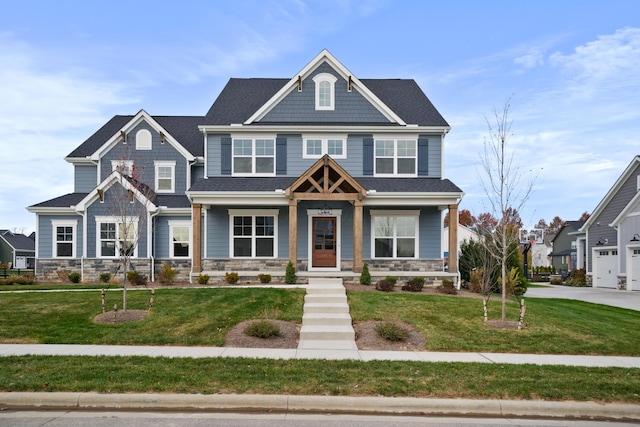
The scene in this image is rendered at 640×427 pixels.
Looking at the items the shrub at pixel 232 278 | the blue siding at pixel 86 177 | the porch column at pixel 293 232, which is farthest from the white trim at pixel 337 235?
the blue siding at pixel 86 177

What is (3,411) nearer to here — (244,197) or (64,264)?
(244,197)

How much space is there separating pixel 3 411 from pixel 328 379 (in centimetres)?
493

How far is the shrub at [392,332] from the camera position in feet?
36.2

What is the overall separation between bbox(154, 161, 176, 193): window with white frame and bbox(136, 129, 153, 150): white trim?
3.76 feet

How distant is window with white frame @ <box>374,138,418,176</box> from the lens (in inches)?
813

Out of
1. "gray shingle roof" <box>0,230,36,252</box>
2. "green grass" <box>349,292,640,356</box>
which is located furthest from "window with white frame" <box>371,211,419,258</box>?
"gray shingle roof" <box>0,230,36,252</box>

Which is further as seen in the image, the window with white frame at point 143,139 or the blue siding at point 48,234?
the window with white frame at point 143,139

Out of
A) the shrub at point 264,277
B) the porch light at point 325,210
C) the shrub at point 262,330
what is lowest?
the shrub at point 262,330

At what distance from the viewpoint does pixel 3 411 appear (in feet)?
23.0

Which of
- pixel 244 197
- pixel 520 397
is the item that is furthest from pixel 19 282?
pixel 520 397

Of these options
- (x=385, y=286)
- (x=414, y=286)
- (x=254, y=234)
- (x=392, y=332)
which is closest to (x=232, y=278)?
(x=254, y=234)

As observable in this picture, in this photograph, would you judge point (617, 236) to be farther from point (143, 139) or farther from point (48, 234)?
point (48, 234)

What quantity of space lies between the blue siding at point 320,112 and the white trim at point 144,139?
6543mm

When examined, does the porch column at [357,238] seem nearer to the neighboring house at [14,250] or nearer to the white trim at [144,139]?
the white trim at [144,139]
